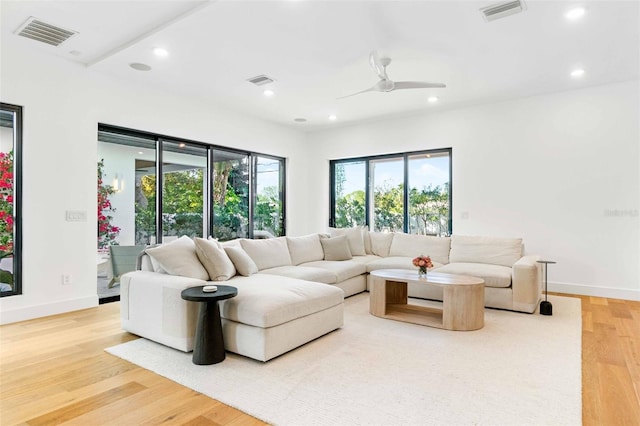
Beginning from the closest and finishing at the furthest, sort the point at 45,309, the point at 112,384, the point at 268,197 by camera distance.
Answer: the point at 112,384
the point at 45,309
the point at 268,197

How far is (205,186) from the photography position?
6.05m

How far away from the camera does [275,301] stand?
9.57ft

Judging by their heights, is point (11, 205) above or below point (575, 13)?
below

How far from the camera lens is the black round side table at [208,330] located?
2.75 metres

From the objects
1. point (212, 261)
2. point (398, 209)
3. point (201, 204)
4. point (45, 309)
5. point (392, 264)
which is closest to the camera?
point (212, 261)

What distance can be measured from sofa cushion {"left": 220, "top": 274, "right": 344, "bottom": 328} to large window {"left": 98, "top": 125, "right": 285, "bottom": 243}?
236cm

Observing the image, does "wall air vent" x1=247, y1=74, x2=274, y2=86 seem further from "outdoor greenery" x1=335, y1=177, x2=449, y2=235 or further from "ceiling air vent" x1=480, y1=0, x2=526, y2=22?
"outdoor greenery" x1=335, y1=177, x2=449, y2=235

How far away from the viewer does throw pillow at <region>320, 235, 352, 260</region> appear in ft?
18.1

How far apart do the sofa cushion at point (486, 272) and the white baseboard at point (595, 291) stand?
1190 mm

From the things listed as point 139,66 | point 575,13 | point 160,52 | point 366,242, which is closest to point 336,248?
point 366,242

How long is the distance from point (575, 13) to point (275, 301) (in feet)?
11.5

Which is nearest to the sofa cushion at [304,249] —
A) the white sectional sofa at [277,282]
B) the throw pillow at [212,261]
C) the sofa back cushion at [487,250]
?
the white sectional sofa at [277,282]

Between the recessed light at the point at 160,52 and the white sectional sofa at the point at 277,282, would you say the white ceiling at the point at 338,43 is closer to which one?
the recessed light at the point at 160,52

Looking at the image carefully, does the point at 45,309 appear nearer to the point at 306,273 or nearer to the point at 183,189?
the point at 183,189
